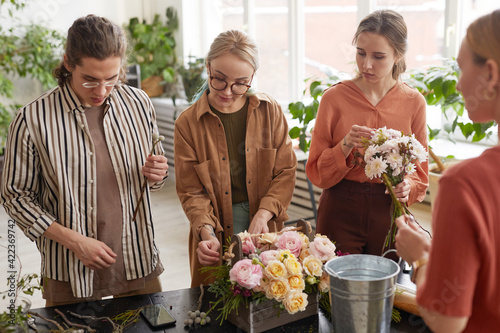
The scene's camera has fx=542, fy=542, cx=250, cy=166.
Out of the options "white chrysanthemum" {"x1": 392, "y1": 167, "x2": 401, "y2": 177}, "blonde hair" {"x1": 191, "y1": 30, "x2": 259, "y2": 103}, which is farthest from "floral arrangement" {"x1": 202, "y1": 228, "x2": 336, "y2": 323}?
"blonde hair" {"x1": 191, "y1": 30, "x2": 259, "y2": 103}

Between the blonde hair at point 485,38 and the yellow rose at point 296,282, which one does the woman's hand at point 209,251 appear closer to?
the yellow rose at point 296,282

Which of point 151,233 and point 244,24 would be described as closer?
point 151,233

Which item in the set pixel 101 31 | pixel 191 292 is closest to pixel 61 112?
pixel 101 31

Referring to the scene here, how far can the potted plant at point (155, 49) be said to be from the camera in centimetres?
637

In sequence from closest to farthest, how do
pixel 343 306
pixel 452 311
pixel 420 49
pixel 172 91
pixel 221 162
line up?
pixel 452 311 < pixel 343 306 < pixel 221 162 < pixel 420 49 < pixel 172 91

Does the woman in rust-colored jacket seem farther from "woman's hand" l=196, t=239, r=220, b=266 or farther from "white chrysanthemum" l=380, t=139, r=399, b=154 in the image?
"white chrysanthemum" l=380, t=139, r=399, b=154

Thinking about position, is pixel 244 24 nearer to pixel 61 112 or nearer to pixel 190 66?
pixel 190 66

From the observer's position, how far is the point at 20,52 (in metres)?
5.95

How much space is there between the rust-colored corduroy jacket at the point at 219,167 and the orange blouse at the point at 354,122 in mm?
154

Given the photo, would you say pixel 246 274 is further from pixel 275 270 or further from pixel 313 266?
pixel 313 266

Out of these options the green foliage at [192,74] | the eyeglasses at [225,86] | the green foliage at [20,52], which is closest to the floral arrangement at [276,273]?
→ the eyeglasses at [225,86]

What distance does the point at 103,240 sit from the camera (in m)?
2.04

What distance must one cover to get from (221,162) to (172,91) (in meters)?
4.63

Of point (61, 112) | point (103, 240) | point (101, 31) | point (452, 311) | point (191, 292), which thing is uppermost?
point (101, 31)
